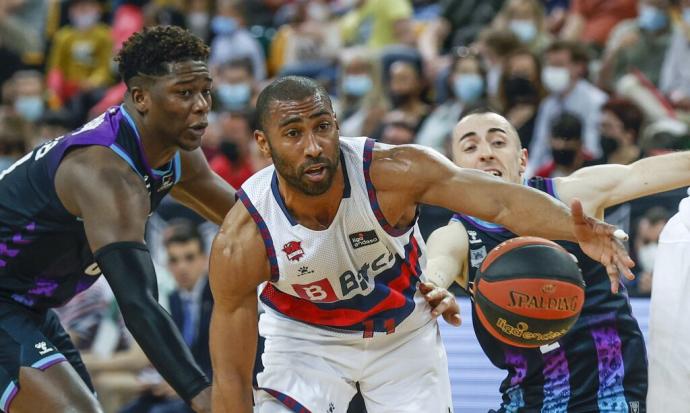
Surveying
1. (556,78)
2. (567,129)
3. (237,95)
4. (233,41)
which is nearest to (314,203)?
(567,129)

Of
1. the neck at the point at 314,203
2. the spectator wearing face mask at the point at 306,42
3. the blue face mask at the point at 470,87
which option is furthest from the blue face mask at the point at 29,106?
the neck at the point at 314,203

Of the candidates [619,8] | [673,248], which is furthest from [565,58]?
[673,248]

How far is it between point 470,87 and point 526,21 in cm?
110

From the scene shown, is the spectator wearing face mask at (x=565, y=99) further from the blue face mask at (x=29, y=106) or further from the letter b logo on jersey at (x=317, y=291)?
the blue face mask at (x=29, y=106)

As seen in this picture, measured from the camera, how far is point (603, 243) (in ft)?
12.6

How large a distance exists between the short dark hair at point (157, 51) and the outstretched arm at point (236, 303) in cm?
93

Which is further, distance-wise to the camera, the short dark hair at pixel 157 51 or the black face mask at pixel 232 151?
the black face mask at pixel 232 151

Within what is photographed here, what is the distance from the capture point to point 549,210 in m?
4.14

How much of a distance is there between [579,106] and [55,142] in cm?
518

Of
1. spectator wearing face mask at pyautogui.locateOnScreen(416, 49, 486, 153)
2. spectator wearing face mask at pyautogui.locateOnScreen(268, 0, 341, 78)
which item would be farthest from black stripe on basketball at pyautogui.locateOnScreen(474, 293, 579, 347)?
spectator wearing face mask at pyautogui.locateOnScreen(268, 0, 341, 78)

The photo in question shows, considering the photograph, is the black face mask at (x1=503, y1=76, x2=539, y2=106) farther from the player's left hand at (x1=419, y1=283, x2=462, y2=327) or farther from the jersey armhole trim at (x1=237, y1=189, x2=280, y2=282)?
the jersey armhole trim at (x1=237, y1=189, x2=280, y2=282)

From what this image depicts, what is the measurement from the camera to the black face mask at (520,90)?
8828 mm

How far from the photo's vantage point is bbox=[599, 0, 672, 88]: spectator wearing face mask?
9234 mm

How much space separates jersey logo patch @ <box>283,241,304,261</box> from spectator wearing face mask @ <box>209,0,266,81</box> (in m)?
7.35
